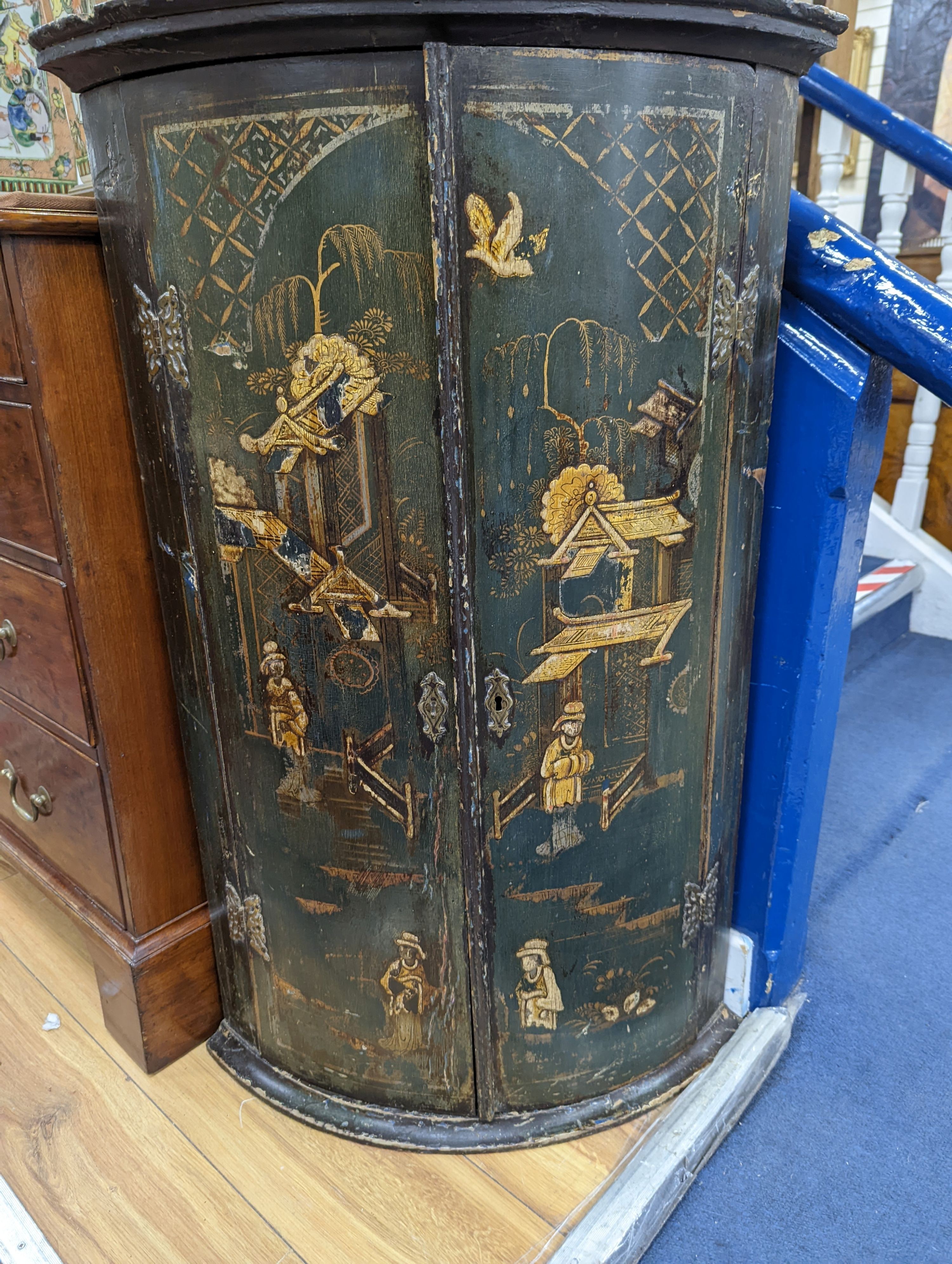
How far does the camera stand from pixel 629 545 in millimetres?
1063

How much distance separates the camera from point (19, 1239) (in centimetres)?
119

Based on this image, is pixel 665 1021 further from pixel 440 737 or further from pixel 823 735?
pixel 440 737

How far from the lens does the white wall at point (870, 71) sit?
13.4ft

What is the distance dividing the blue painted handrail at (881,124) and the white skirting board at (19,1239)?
3217 millimetres

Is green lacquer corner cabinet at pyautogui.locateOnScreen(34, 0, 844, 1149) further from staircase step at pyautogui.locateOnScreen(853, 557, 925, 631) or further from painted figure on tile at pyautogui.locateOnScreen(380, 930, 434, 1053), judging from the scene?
staircase step at pyautogui.locateOnScreen(853, 557, 925, 631)

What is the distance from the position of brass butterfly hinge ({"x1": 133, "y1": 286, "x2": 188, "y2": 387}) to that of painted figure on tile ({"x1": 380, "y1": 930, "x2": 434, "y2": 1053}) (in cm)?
80

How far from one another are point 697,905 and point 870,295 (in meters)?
0.90

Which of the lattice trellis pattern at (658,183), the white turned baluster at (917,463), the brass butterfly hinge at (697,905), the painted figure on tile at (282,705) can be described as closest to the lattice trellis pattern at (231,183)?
the lattice trellis pattern at (658,183)

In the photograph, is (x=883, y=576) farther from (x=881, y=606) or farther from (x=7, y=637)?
(x=7, y=637)

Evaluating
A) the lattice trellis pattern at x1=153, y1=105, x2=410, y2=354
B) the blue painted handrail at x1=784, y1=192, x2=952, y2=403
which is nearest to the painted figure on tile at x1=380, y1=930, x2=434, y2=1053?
the lattice trellis pattern at x1=153, y1=105, x2=410, y2=354

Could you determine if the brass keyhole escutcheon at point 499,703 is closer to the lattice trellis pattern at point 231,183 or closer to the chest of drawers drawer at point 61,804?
the lattice trellis pattern at point 231,183

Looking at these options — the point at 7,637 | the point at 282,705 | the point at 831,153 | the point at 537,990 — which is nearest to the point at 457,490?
the point at 282,705

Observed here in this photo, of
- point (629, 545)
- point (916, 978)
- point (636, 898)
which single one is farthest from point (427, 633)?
point (916, 978)

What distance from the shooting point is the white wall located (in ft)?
13.4
